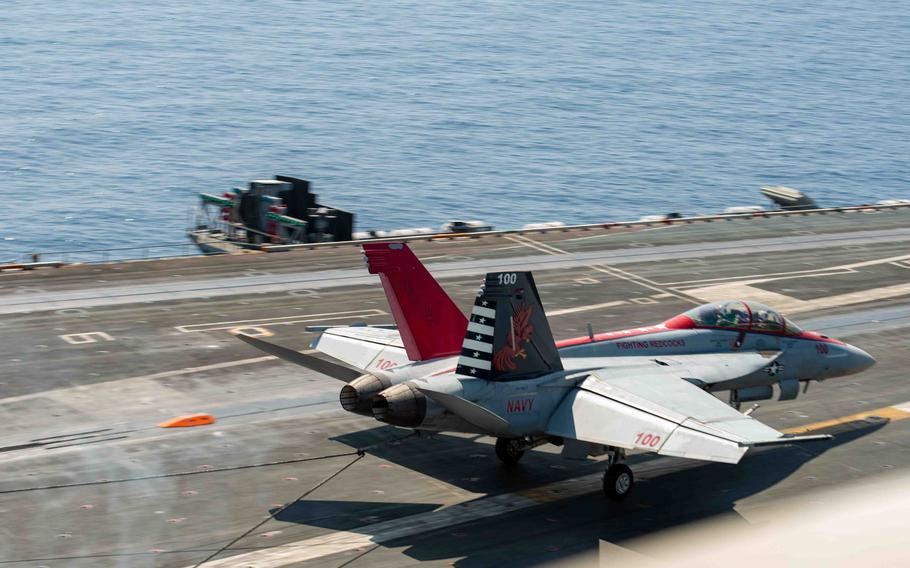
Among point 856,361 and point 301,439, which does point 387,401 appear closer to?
point 301,439

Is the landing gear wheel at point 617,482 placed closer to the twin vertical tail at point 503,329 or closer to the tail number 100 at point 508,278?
the twin vertical tail at point 503,329

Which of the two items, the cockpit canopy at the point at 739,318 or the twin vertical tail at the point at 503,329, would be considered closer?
the twin vertical tail at the point at 503,329

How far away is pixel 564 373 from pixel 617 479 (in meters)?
2.59

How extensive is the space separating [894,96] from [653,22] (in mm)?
58428

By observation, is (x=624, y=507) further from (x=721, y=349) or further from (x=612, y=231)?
(x=612, y=231)

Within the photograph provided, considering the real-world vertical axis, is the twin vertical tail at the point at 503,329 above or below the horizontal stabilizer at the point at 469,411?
above

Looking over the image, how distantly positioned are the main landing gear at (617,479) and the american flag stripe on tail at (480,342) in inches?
136

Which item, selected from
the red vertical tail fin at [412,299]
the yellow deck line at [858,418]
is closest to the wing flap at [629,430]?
the red vertical tail fin at [412,299]

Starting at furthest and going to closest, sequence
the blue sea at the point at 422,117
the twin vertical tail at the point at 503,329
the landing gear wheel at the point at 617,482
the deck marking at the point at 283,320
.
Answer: the blue sea at the point at 422,117
the deck marking at the point at 283,320
the landing gear wheel at the point at 617,482
the twin vertical tail at the point at 503,329

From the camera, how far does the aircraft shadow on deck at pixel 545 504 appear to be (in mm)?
20859

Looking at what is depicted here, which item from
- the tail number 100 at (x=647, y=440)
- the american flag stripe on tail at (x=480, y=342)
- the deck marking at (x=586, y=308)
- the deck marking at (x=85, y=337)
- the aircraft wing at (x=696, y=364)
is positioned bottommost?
the deck marking at (x=85, y=337)

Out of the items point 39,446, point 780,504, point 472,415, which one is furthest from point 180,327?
point 780,504

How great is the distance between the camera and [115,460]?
80.9 ft

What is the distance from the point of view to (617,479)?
75.7ft
